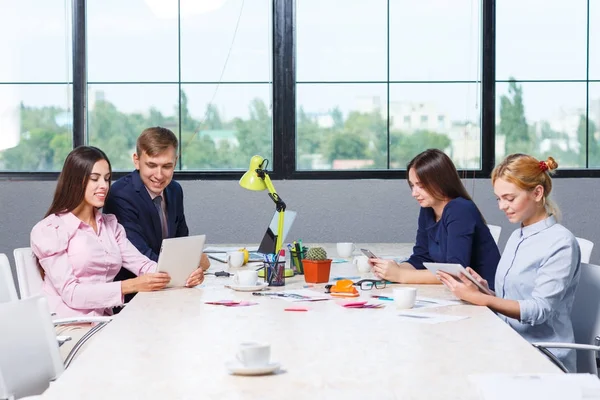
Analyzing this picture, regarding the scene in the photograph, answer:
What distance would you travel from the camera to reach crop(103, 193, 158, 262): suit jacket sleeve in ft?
11.5

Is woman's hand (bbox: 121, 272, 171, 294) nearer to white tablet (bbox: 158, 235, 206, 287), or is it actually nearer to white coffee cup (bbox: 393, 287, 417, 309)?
white tablet (bbox: 158, 235, 206, 287)

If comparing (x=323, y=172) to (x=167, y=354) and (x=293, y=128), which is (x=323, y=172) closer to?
(x=293, y=128)

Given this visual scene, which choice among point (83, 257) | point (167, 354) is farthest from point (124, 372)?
point (83, 257)

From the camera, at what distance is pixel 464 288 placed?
2.67 meters

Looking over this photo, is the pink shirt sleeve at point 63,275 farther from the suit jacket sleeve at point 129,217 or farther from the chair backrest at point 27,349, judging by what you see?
the chair backrest at point 27,349

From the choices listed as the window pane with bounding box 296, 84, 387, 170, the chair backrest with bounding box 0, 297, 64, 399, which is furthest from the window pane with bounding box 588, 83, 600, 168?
the chair backrest with bounding box 0, 297, 64, 399

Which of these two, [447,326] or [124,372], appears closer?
[124,372]

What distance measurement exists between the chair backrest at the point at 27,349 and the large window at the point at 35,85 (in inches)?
132

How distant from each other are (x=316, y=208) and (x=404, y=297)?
9.87 feet

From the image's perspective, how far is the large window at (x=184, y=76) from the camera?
5559 mm

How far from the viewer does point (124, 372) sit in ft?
5.94

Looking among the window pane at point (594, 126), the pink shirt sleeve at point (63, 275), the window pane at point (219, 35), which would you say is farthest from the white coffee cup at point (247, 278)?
the window pane at point (594, 126)

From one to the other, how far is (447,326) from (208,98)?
3.55m

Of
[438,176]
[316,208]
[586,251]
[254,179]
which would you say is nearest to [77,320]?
[254,179]
